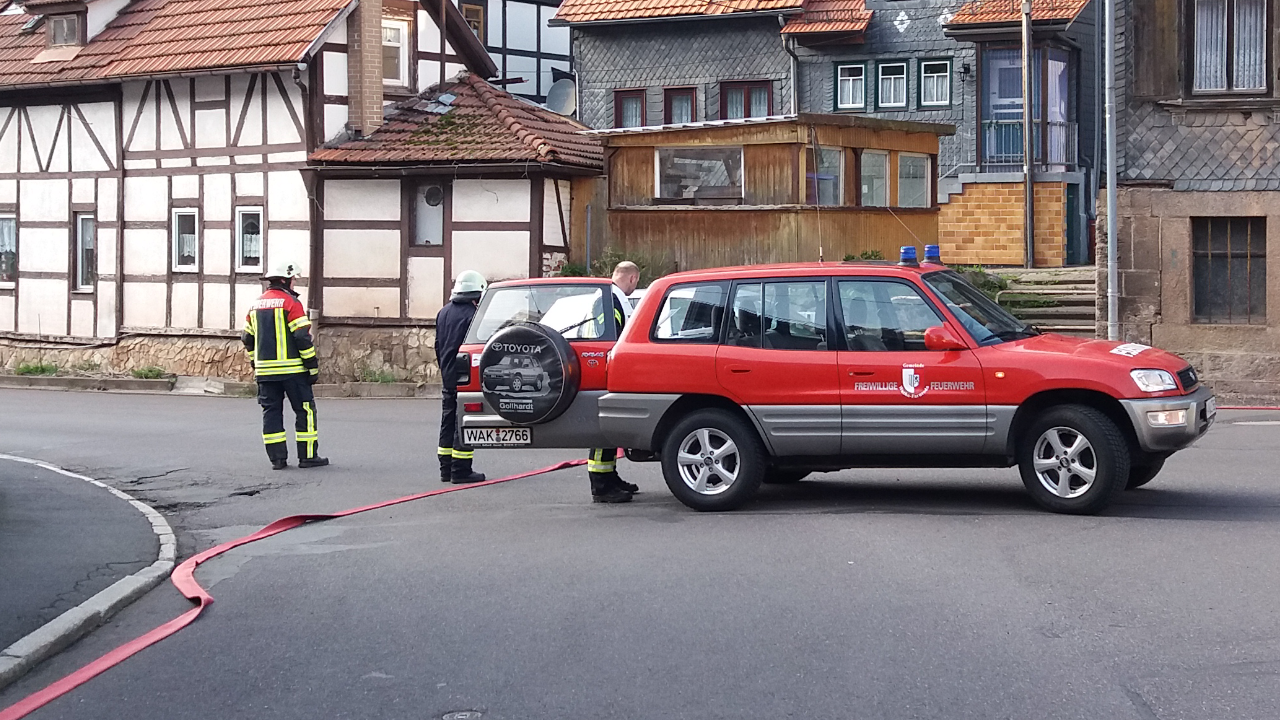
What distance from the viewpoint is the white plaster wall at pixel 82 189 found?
2978 cm

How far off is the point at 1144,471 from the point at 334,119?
18805 mm

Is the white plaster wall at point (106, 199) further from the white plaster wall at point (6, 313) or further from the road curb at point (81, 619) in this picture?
the road curb at point (81, 619)

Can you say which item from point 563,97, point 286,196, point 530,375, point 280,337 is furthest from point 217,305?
point 530,375

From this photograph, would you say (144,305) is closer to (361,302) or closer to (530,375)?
(361,302)

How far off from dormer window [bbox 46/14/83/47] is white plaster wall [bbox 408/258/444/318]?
9.17 meters

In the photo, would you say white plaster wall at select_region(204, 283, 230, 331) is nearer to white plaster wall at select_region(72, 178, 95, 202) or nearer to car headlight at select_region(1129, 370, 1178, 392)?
white plaster wall at select_region(72, 178, 95, 202)

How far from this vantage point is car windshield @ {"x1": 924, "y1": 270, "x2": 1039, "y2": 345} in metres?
10.3

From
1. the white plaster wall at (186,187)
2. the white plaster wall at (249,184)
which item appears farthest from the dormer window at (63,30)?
the white plaster wall at (249,184)

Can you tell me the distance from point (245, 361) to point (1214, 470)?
61.3 feet

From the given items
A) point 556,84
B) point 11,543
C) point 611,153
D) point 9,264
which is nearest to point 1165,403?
point 11,543

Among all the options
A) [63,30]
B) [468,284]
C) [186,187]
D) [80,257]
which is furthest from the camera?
[80,257]

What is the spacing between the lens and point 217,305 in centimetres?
2798

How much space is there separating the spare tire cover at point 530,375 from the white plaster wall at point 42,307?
21.4 m

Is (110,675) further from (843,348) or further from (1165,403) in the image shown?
(1165,403)
